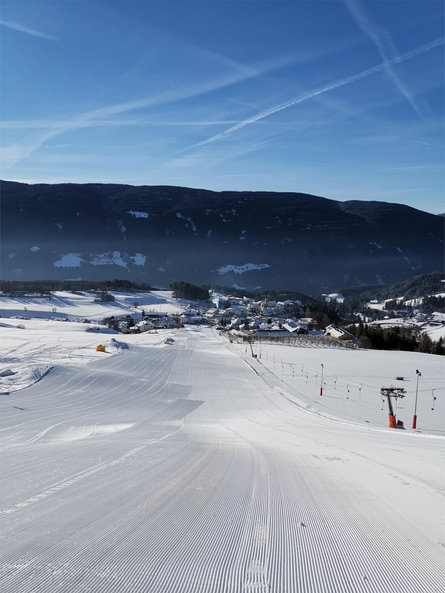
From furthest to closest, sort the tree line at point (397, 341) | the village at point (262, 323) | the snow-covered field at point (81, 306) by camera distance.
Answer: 1. the snow-covered field at point (81, 306)
2. the village at point (262, 323)
3. the tree line at point (397, 341)

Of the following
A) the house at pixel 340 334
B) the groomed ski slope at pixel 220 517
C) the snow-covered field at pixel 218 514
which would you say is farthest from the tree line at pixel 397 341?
the groomed ski slope at pixel 220 517

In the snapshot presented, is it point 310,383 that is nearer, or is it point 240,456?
point 240,456

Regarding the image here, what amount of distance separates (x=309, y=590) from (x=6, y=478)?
3.83 meters

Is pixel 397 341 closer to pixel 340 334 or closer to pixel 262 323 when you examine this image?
pixel 340 334

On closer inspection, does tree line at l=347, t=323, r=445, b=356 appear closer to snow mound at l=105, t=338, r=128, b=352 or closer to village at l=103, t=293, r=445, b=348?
village at l=103, t=293, r=445, b=348

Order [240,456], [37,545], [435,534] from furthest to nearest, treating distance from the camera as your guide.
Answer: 1. [240,456]
2. [435,534]
3. [37,545]

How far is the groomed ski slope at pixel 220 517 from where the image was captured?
2.44 meters

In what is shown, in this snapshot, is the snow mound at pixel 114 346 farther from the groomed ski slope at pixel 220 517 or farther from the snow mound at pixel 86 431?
the groomed ski slope at pixel 220 517

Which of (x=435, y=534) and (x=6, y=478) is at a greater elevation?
(x=435, y=534)

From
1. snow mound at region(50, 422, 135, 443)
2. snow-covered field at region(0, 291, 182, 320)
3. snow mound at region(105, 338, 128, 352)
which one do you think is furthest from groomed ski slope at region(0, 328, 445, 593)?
snow-covered field at region(0, 291, 182, 320)

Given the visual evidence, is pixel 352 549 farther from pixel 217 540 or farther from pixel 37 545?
pixel 37 545

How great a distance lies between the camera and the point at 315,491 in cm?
456

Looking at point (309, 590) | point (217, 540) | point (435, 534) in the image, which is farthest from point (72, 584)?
point (435, 534)

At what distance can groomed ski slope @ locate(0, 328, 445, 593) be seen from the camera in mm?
2438
